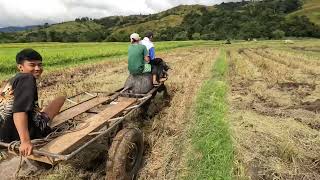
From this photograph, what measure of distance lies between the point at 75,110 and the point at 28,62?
1.90m

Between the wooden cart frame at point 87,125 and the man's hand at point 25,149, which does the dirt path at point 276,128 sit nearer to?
the wooden cart frame at point 87,125

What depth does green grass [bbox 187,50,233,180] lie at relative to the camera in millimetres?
5234

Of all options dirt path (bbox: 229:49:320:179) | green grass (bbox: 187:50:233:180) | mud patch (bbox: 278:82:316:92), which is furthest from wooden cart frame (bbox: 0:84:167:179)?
mud patch (bbox: 278:82:316:92)

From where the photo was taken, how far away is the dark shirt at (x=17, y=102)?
4082 millimetres

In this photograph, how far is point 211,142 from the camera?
6.25m

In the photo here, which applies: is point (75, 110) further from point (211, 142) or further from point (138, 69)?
point (138, 69)

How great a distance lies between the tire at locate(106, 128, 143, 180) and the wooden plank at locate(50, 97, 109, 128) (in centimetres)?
113

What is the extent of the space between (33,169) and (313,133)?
496 centimetres

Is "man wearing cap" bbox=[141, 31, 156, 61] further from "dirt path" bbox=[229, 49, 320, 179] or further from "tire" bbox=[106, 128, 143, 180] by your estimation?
"tire" bbox=[106, 128, 143, 180]

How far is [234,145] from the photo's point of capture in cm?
615

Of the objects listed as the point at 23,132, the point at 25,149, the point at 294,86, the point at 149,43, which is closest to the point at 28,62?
the point at 23,132

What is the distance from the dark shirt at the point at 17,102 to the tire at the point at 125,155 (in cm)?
104

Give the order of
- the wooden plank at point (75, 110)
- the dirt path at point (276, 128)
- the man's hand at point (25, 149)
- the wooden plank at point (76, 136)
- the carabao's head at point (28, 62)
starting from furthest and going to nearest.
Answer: the wooden plank at point (75, 110)
the dirt path at point (276, 128)
the carabao's head at point (28, 62)
the wooden plank at point (76, 136)
the man's hand at point (25, 149)

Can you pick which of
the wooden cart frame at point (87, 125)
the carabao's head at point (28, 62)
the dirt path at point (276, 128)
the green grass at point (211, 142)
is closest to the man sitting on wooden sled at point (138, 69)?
the wooden cart frame at point (87, 125)
